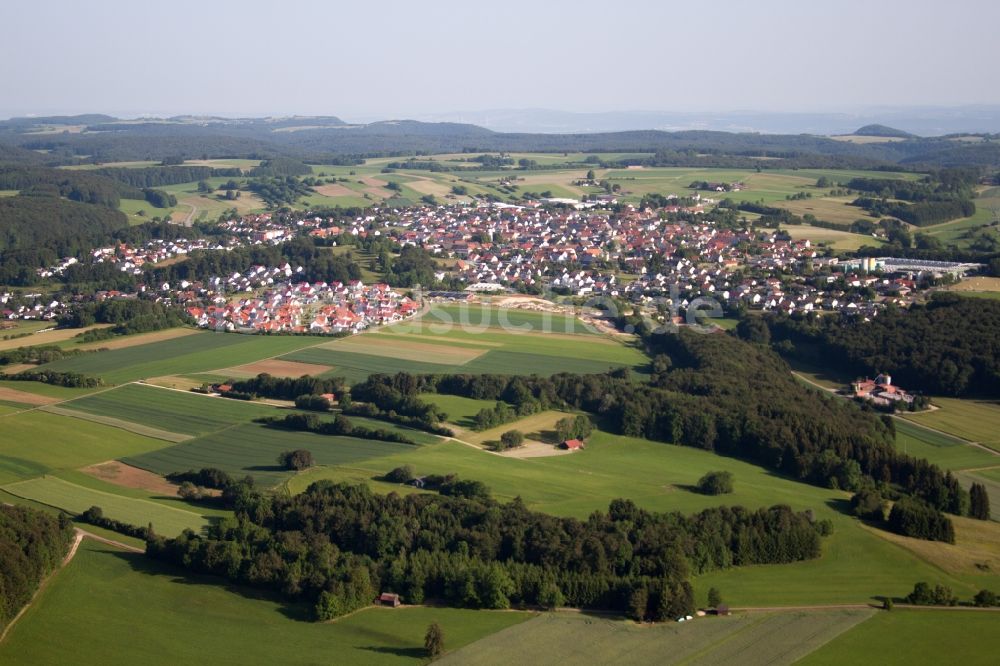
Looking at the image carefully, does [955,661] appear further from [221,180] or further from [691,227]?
Answer: [221,180]

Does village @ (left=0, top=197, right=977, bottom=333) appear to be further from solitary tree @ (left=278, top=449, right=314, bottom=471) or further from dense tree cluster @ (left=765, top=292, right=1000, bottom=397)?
solitary tree @ (left=278, top=449, right=314, bottom=471)

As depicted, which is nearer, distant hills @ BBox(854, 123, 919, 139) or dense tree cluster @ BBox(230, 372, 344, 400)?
dense tree cluster @ BBox(230, 372, 344, 400)

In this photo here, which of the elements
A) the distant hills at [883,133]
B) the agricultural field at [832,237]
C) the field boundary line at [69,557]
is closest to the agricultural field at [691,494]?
the field boundary line at [69,557]

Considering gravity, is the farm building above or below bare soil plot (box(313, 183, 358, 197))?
below

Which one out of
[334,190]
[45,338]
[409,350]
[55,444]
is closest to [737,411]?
[409,350]

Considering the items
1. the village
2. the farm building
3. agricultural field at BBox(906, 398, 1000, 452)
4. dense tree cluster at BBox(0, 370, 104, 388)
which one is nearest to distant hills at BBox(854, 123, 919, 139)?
the village

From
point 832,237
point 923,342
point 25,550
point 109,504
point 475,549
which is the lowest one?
point 109,504

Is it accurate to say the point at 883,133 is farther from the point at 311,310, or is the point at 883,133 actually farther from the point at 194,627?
the point at 194,627
